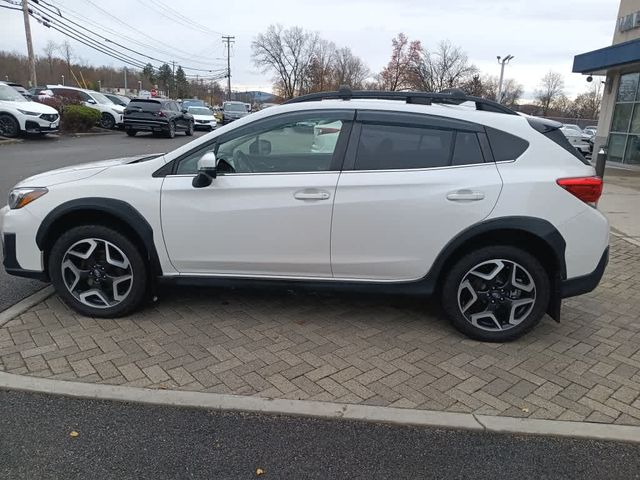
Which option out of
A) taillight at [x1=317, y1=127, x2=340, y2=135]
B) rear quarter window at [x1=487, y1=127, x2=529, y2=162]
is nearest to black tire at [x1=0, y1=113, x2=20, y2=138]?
taillight at [x1=317, y1=127, x2=340, y2=135]

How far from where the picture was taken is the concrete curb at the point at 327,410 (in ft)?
8.91

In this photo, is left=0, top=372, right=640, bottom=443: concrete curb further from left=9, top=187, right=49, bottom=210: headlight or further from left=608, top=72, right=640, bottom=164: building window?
left=608, top=72, right=640, bottom=164: building window

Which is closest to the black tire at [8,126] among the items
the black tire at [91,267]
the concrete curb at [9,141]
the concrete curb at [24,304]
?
the concrete curb at [9,141]

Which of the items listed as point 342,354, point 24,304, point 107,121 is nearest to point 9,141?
point 107,121

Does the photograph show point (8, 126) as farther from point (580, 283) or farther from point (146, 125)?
point (580, 283)

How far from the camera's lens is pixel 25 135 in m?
18.5

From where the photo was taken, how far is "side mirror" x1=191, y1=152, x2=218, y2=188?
135 inches

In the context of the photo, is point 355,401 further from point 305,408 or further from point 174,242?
point 174,242

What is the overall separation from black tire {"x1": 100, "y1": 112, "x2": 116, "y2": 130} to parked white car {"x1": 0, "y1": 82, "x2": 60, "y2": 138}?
6.63 metres

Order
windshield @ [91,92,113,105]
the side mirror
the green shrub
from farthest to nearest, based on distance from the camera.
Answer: windshield @ [91,92,113,105] < the green shrub < the side mirror

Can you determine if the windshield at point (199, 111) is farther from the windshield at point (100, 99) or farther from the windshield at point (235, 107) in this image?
the windshield at point (100, 99)

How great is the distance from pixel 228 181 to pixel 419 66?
2200 inches

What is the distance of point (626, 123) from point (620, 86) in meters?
1.49

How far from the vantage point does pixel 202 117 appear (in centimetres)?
3048
